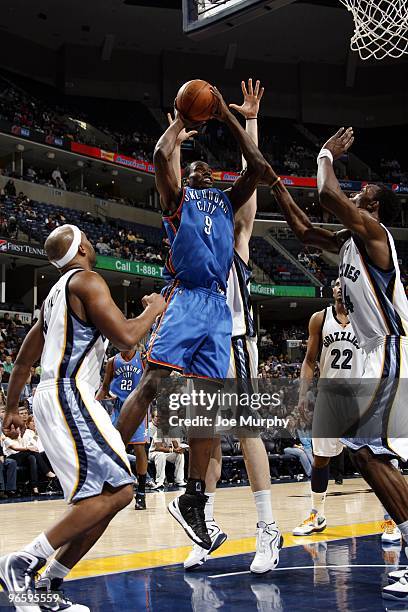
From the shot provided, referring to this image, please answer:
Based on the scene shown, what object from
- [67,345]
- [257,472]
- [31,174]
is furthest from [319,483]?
[31,174]

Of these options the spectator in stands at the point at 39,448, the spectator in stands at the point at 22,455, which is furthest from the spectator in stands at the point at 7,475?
the spectator in stands at the point at 39,448

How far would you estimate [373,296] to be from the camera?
414cm

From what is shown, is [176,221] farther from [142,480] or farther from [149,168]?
[149,168]

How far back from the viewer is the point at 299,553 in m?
5.09

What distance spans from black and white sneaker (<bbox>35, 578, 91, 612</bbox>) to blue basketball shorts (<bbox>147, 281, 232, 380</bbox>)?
1291mm

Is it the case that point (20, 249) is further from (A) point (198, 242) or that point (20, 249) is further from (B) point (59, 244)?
(B) point (59, 244)

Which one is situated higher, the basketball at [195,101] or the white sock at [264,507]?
the basketball at [195,101]

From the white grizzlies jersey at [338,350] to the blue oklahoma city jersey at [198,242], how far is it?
2.31 m

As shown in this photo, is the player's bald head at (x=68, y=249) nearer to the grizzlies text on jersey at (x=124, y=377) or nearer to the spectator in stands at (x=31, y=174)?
the grizzlies text on jersey at (x=124, y=377)

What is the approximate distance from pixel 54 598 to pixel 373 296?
2214 mm

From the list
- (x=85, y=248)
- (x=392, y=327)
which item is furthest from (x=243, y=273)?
(x=85, y=248)

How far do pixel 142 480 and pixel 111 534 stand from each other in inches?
105

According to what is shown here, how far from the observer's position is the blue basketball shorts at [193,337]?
420 centimetres

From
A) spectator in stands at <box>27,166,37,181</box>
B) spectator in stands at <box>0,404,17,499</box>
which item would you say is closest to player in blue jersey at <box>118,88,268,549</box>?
spectator in stands at <box>0,404,17,499</box>
